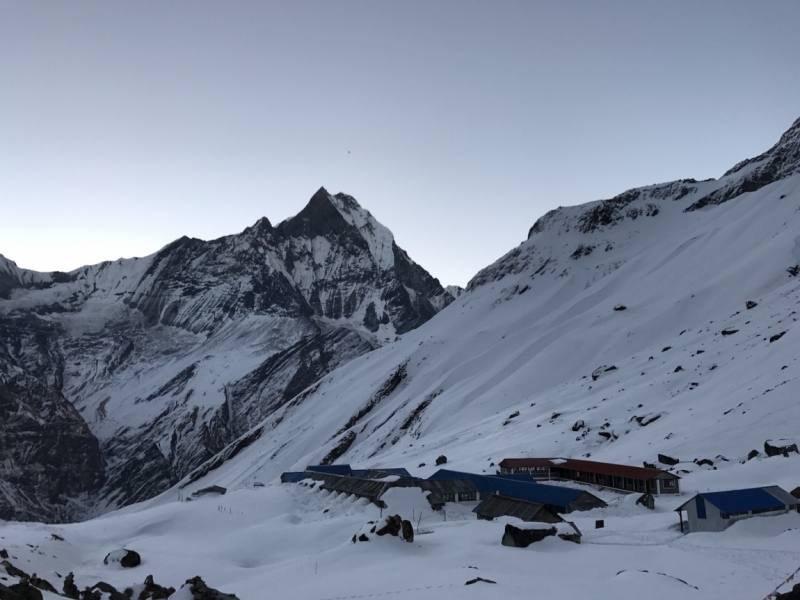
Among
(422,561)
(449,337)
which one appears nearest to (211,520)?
(422,561)

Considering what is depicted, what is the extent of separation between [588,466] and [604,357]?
145 feet

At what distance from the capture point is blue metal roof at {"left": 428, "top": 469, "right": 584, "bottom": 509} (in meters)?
41.9

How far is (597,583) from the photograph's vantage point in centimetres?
2327

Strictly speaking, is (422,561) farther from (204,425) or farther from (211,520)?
(204,425)

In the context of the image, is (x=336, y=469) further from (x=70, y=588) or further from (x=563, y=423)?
(x=70, y=588)

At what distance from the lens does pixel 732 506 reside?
3200 cm

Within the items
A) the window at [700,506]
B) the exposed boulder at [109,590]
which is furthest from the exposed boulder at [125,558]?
the window at [700,506]

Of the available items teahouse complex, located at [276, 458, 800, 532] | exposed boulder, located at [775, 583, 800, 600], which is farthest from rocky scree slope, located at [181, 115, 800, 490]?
exposed boulder, located at [775, 583, 800, 600]

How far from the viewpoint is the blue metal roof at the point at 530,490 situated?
41938 mm

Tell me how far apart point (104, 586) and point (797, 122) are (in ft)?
644

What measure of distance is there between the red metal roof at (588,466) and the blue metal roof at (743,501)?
11.3m

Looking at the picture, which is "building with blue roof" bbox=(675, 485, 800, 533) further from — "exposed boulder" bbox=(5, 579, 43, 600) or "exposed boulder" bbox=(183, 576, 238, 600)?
"exposed boulder" bbox=(5, 579, 43, 600)

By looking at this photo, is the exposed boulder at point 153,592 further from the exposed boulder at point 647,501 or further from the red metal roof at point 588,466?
the red metal roof at point 588,466

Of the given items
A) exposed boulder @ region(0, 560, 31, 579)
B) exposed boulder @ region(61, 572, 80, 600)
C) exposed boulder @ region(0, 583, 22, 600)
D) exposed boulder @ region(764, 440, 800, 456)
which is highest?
exposed boulder @ region(0, 583, 22, 600)
